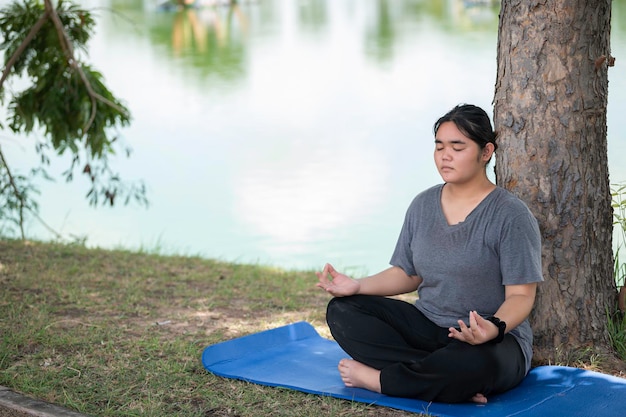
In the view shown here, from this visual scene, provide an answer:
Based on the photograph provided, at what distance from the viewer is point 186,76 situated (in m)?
19.0

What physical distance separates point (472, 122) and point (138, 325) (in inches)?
73.6

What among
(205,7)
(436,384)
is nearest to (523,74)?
(436,384)

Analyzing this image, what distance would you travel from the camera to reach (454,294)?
10.4 ft

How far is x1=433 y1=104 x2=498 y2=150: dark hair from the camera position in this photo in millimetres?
3082

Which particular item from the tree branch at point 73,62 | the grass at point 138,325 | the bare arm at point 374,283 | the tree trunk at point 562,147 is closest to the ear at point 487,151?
the tree trunk at point 562,147

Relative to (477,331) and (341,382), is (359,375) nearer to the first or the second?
(341,382)

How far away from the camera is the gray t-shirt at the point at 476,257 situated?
9.94ft

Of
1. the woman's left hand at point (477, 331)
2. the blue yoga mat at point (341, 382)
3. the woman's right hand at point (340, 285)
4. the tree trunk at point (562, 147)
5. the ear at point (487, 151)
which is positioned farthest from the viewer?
the tree trunk at point (562, 147)

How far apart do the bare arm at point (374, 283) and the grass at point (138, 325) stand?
40cm

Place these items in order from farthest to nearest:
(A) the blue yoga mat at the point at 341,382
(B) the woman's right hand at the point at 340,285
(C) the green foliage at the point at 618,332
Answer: (C) the green foliage at the point at 618,332
(B) the woman's right hand at the point at 340,285
(A) the blue yoga mat at the point at 341,382

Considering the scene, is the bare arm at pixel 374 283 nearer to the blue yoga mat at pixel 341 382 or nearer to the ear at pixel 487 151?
the blue yoga mat at pixel 341 382

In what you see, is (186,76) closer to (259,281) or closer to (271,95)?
(271,95)

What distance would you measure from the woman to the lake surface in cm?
296

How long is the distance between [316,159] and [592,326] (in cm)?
867
